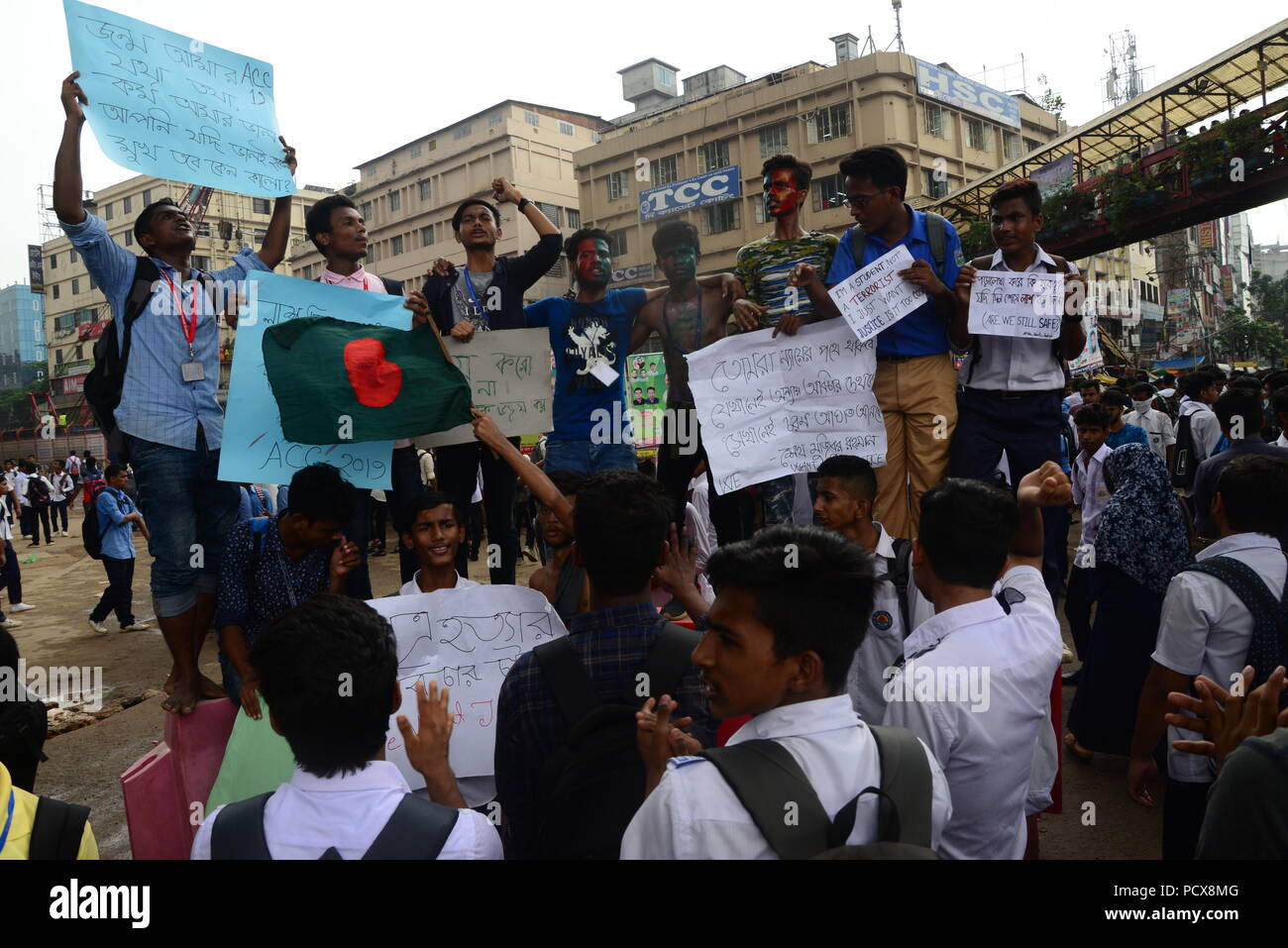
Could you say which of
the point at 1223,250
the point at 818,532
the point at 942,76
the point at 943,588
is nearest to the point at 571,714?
the point at 818,532

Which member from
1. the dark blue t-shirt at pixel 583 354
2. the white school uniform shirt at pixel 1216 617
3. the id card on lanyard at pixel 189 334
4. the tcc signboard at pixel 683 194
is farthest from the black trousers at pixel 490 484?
the tcc signboard at pixel 683 194

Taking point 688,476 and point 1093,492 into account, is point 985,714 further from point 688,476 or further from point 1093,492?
point 1093,492

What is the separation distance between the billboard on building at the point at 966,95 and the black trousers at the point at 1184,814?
121 ft

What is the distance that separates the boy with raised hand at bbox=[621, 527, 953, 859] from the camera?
5.05 ft

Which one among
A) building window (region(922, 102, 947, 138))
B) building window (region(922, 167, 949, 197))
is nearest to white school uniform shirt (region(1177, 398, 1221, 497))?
building window (region(922, 167, 949, 197))

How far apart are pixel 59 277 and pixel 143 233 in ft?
228

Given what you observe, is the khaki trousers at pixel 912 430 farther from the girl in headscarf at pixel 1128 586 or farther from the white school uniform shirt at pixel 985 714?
the white school uniform shirt at pixel 985 714

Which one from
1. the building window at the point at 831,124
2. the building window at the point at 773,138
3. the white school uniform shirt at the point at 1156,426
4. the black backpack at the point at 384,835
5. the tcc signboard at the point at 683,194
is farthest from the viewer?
the building window at the point at 831,124

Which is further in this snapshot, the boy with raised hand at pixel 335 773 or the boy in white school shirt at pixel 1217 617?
the boy in white school shirt at pixel 1217 617

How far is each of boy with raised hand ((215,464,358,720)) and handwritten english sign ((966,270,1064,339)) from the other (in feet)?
9.93

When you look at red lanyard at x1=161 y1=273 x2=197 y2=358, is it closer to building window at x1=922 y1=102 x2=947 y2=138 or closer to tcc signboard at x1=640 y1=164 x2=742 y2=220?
tcc signboard at x1=640 y1=164 x2=742 y2=220

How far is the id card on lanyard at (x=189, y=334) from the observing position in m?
4.09

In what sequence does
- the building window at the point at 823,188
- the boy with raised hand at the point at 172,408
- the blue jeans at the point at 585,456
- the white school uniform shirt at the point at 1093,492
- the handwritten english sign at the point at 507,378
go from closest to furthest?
the boy with raised hand at the point at 172,408 < the handwritten english sign at the point at 507,378 < the blue jeans at the point at 585,456 < the white school uniform shirt at the point at 1093,492 < the building window at the point at 823,188

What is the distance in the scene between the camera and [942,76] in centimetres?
3628
